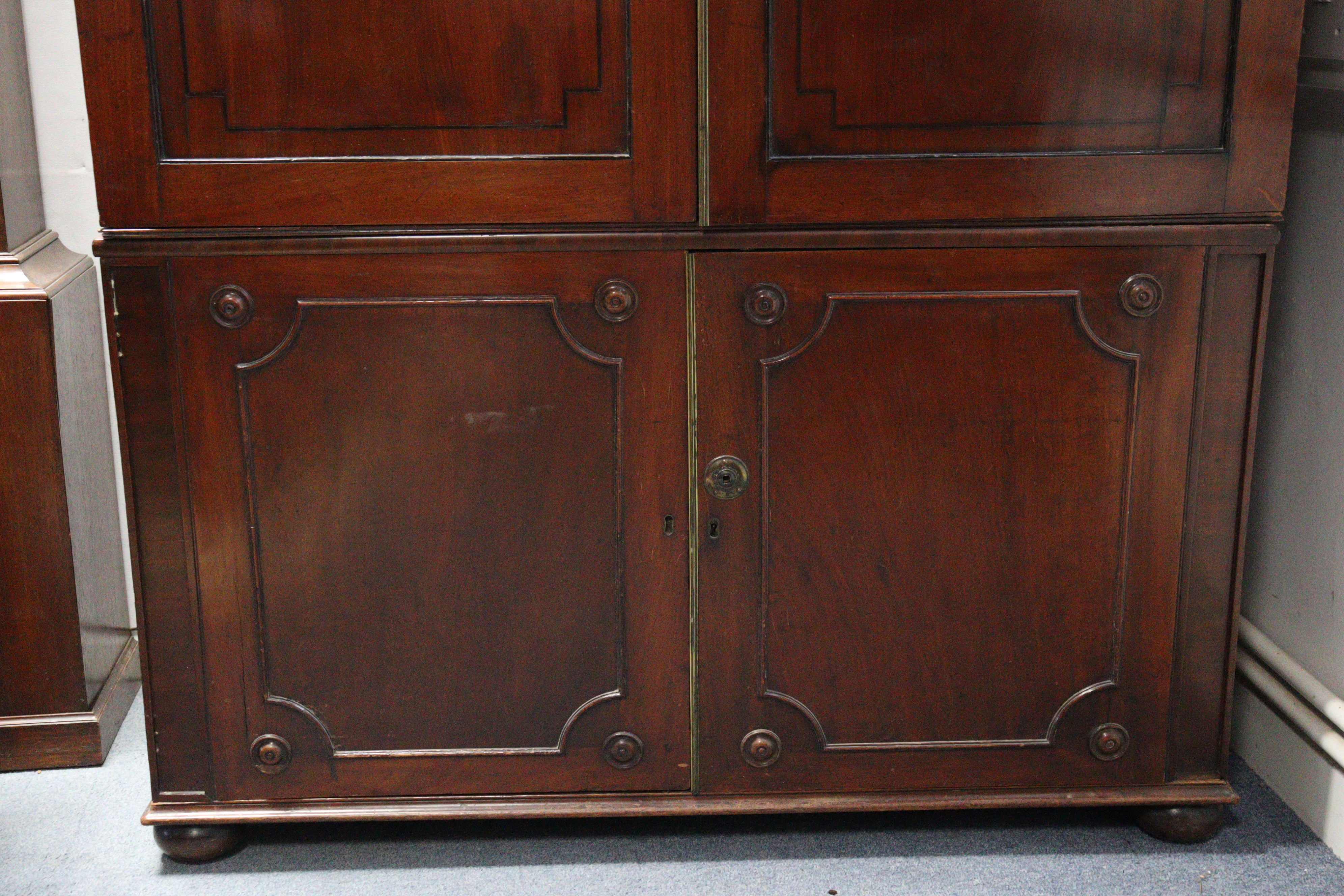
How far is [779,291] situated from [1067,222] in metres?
0.33

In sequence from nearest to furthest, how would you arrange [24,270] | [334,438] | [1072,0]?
[1072,0] < [334,438] < [24,270]

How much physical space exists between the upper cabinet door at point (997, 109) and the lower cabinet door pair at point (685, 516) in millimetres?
68

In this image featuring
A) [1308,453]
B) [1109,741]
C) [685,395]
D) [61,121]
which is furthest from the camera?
[61,121]

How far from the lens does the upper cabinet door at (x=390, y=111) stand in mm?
1397

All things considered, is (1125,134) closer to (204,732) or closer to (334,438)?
(334,438)

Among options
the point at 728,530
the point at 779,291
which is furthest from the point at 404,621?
the point at 779,291

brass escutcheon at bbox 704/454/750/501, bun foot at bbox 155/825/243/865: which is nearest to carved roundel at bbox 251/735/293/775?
bun foot at bbox 155/825/243/865

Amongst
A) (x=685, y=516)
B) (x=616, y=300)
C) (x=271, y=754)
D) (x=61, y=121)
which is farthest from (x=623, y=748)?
(x=61, y=121)

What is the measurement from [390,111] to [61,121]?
2.60 ft

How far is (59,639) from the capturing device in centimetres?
186

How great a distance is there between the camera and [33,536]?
182 centimetres

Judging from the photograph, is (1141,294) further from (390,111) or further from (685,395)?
(390,111)

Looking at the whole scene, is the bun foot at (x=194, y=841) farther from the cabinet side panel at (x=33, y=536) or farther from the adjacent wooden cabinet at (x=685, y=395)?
the cabinet side panel at (x=33, y=536)

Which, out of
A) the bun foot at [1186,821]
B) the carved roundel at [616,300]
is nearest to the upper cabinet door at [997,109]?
the carved roundel at [616,300]
